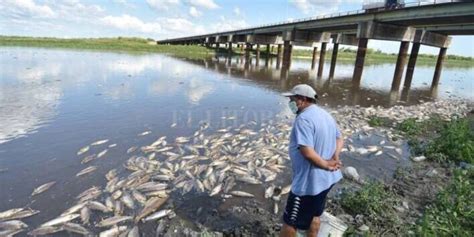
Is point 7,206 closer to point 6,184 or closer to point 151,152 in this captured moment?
point 6,184

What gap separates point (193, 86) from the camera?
20.0 metres

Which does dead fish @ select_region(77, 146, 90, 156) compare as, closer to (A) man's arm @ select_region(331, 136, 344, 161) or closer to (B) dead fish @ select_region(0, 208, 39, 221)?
(B) dead fish @ select_region(0, 208, 39, 221)

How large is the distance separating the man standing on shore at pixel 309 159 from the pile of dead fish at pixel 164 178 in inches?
82.9

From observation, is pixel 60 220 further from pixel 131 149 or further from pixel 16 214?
pixel 131 149

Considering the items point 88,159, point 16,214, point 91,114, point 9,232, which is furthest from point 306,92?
point 91,114

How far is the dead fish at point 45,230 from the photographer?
4406 mm

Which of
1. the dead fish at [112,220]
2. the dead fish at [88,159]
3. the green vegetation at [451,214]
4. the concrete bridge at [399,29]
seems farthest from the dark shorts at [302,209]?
the concrete bridge at [399,29]

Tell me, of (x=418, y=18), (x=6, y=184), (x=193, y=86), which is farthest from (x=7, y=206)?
(x=418, y=18)

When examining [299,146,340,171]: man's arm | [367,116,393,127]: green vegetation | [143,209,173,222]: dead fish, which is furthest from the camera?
[367,116,393,127]: green vegetation

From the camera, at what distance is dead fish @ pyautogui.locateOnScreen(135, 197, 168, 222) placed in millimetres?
4901

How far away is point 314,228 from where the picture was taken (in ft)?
12.3

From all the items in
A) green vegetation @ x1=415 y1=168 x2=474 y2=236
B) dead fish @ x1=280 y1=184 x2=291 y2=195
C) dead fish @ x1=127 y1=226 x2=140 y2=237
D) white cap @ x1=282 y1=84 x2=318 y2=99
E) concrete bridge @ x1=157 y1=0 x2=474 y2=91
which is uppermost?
concrete bridge @ x1=157 y1=0 x2=474 y2=91

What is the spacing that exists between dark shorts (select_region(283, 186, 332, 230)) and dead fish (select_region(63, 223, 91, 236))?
2.90m

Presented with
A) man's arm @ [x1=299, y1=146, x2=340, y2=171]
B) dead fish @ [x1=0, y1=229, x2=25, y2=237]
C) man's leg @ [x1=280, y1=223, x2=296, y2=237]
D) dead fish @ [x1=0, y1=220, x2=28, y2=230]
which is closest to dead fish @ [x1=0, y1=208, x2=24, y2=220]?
dead fish @ [x1=0, y1=220, x2=28, y2=230]
